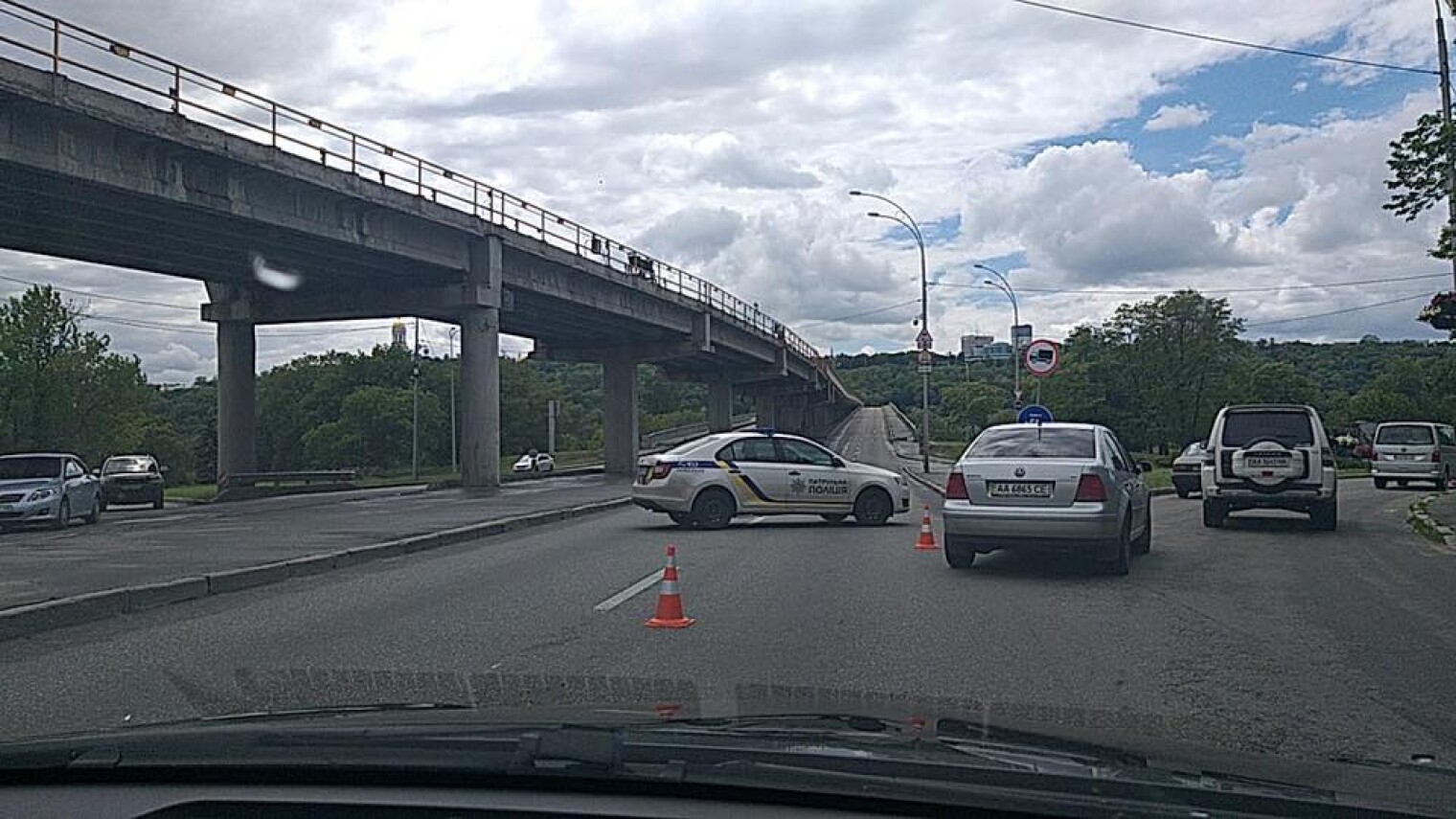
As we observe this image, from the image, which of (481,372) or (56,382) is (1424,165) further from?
(56,382)

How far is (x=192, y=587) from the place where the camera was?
1274 cm

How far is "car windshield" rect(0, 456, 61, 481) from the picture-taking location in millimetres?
25445

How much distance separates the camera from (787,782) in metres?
3.30

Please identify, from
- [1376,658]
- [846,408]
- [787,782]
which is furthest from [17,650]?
[846,408]

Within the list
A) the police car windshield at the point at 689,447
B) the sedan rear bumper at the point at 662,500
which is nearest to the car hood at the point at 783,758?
the sedan rear bumper at the point at 662,500

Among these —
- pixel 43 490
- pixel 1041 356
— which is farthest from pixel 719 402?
pixel 43 490

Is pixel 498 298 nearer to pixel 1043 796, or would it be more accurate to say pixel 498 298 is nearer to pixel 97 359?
pixel 97 359

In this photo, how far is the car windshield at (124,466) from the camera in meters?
39.0

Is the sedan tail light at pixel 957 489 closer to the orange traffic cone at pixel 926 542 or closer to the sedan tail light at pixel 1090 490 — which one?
the sedan tail light at pixel 1090 490

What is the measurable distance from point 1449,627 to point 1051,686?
432 centimetres

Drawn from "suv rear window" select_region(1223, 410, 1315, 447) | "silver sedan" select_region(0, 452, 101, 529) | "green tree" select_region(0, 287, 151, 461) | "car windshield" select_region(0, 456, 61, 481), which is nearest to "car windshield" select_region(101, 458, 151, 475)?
"silver sedan" select_region(0, 452, 101, 529)

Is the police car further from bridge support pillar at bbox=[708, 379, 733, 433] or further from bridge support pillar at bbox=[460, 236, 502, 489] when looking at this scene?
bridge support pillar at bbox=[708, 379, 733, 433]

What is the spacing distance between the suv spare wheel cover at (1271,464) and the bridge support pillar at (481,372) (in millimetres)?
→ 26013

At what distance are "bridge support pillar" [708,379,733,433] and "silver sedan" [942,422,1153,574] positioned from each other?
68598mm
